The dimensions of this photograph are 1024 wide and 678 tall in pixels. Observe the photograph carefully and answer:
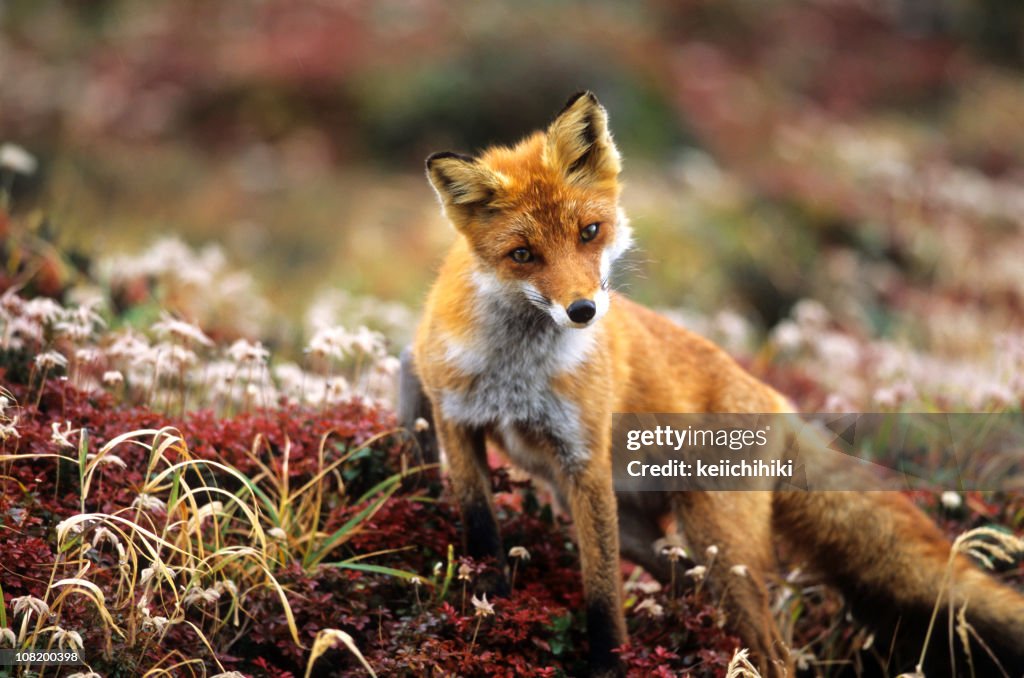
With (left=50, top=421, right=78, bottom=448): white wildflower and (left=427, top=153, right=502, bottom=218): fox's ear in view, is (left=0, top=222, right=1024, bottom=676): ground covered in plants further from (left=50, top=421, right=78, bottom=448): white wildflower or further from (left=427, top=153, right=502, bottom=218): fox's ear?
(left=427, top=153, right=502, bottom=218): fox's ear

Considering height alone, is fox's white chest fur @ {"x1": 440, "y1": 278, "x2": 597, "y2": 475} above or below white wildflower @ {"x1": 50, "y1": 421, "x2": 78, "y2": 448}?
above

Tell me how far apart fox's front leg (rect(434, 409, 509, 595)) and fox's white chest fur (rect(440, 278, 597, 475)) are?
8 centimetres

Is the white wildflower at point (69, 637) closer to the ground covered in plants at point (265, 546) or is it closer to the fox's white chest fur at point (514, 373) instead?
the ground covered in plants at point (265, 546)

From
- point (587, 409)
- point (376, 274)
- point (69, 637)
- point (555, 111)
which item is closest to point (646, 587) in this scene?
point (587, 409)

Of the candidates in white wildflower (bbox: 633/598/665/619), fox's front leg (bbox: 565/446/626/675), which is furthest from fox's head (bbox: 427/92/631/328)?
white wildflower (bbox: 633/598/665/619)

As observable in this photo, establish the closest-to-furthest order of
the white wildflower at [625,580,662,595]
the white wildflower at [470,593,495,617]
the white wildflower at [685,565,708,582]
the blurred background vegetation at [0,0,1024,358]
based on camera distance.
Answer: the white wildflower at [470,593,495,617]
the white wildflower at [685,565,708,582]
the white wildflower at [625,580,662,595]
the blurred background vegetation at [0,0,1024,358]

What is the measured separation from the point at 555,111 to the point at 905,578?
1165cm

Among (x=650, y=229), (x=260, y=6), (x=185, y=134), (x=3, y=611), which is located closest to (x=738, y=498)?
(x=3, y=611)

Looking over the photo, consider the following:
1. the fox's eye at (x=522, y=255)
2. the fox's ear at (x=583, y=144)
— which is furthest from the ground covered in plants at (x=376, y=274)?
the fox's eye at (x=522, y=255)

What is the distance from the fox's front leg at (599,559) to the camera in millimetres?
4113

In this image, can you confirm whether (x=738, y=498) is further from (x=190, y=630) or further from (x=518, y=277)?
(x=190, y=630)

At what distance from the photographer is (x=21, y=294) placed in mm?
5859

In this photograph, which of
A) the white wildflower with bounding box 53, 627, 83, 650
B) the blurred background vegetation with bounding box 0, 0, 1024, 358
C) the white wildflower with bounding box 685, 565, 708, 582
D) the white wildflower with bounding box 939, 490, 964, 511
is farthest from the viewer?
the blurred background vegetation with bounding box 0, 0, 1024, 358

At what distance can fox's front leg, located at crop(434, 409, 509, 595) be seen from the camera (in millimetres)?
4227
